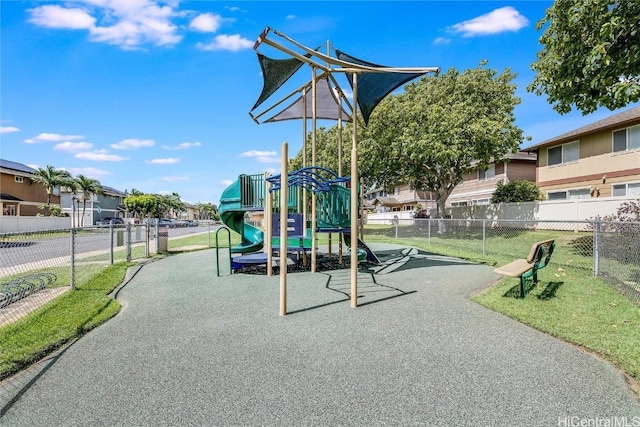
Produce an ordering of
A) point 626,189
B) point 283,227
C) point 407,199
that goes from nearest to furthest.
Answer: point 283,227
point 626,189
point 407,199

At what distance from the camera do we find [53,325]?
4.76m

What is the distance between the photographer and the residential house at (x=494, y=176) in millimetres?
27922

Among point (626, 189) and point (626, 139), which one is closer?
point (626, 189)

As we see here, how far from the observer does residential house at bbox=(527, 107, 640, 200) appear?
18270 millimetres

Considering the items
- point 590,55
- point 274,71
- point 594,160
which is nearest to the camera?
point 590,55

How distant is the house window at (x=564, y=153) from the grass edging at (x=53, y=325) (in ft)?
80.6

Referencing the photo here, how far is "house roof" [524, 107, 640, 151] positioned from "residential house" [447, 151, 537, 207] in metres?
3.63

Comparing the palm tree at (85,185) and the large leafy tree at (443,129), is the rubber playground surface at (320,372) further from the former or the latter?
the palm tree at (85,185)

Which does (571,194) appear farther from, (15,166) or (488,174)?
(15,166)

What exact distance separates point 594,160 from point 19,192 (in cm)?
5131

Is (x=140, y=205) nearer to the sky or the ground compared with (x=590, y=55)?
nearer to the ground

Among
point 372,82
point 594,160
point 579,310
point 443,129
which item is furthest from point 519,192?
point 579,310

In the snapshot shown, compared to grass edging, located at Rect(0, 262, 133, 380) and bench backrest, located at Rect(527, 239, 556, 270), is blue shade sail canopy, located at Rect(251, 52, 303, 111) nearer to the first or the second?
grass edging, located at Rect(0, 262, 133, 380)

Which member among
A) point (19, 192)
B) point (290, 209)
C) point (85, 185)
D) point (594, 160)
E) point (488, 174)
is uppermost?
point (85, 185)
